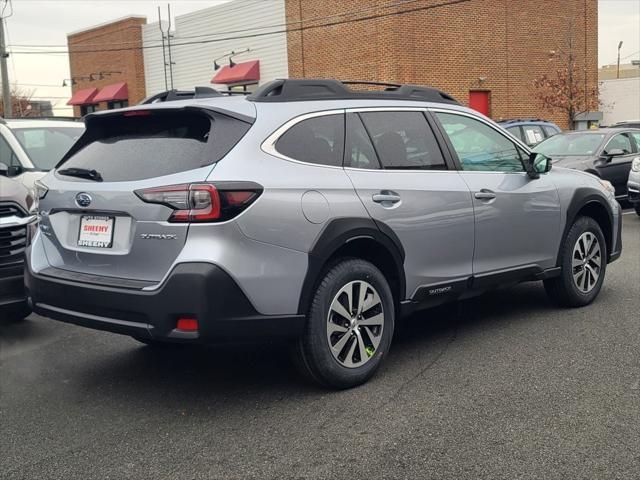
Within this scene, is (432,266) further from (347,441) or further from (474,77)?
(474,77)

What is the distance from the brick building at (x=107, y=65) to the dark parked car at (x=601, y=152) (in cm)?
2824

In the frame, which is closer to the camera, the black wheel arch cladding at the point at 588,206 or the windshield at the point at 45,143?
the black wheel arch cladding at the point at 588,206

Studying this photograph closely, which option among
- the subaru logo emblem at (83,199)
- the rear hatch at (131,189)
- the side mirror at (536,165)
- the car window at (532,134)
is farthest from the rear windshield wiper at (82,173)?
the car window at (532,134)

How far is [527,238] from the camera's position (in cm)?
586

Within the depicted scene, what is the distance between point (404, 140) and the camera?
5.12 metres

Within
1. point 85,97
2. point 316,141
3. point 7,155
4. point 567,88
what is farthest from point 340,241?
point 85,97

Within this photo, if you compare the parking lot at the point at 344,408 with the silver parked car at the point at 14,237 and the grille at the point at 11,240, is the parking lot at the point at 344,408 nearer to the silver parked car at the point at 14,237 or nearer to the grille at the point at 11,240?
the silver parked car at the point at 14,237

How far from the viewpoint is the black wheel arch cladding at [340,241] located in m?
4.25

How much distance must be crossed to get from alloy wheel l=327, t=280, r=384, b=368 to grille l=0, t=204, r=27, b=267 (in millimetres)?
2775

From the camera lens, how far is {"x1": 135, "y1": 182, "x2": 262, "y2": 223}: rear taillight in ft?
12.8

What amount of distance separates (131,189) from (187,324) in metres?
0.82

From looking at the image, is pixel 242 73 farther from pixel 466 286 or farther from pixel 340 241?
pixel 340 241

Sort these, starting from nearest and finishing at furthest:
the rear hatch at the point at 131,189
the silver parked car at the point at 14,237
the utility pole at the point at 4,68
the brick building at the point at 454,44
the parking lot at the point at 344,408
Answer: the parking lot at the point at 344,408 < the rear hatch at the point at 131,189 < the silver parked car at the point at 14,237 < the brick building at the point at 454,44 < the utility pole at the point at 4,68

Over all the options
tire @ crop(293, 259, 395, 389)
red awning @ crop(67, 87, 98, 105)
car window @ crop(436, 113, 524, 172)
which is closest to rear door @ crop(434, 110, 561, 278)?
car window @ crop(436, 113, 524, 172)
